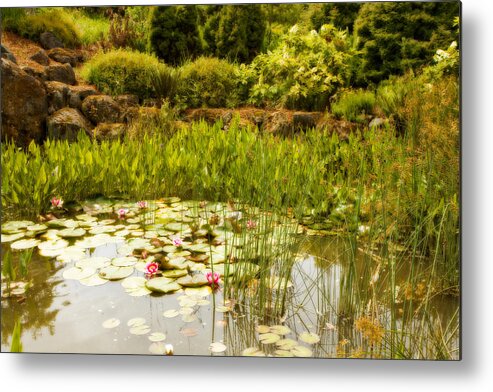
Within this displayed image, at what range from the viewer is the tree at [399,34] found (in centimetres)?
214

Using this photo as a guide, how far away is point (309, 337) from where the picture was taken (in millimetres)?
2012

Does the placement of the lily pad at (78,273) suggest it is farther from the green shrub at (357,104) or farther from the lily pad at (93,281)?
the green shrub at (357,104)

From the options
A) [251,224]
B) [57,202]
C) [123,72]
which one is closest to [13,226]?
[57,202]

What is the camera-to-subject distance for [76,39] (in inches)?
89.3

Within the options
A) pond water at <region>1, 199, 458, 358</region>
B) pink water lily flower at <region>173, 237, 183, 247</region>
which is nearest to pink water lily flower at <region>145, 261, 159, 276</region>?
pond water at <region>1, 199, 458, 358</region>

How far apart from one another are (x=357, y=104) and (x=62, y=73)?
4.54 ft

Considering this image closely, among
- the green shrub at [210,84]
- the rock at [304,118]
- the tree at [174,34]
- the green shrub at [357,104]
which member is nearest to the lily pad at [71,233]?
the green shrub at [210,84]

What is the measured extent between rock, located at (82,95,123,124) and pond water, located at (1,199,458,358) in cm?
60

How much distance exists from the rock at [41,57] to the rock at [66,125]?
0.24 metres

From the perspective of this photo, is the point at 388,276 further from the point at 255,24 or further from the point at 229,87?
the point at 255,24

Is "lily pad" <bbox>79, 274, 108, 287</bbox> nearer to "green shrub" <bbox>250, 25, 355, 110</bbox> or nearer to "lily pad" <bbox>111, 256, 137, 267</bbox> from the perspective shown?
"lily pad" <bbox>111, 256, 137, 267</bbox>

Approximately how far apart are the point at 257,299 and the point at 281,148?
70 cm

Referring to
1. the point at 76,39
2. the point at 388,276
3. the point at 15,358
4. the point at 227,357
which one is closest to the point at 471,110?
the point at 388,276

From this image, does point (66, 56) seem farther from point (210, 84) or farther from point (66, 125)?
point (210, 84)
